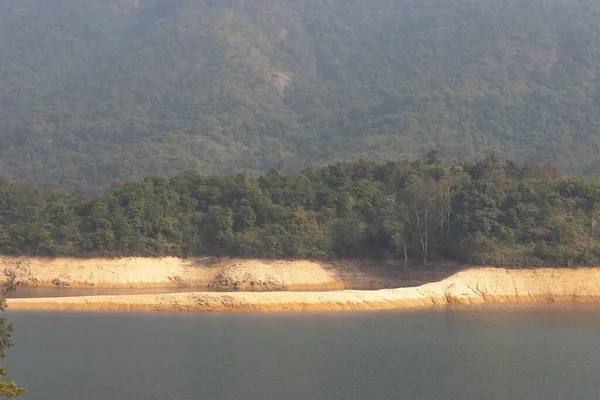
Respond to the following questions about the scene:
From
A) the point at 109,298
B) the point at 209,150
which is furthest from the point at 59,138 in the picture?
the point at 109,298

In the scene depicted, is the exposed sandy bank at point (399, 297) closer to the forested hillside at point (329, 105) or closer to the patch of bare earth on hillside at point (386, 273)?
the patch of bare earth on hillside at point (386, 273)

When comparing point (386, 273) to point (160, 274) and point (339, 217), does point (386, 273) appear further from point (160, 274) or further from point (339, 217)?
point (160, 274)

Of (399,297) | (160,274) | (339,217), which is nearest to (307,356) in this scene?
(399,297)

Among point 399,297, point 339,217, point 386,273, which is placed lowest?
point 399,297

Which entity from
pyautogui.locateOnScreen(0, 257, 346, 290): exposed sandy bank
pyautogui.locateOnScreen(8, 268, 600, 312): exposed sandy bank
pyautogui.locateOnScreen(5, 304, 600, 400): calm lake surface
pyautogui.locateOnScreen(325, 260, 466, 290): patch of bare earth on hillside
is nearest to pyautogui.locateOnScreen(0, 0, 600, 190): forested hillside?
pyautogui.locateOnScreen(325, 260, 466, 290): patch of bare earth on hillside

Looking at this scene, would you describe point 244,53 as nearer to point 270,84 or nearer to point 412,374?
point 270,84
